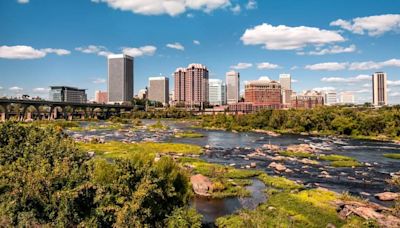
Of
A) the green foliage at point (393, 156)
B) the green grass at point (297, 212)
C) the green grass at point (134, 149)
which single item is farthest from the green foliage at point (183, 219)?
the green foliage at point (393, 156)

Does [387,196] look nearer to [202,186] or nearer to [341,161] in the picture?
[202,186]

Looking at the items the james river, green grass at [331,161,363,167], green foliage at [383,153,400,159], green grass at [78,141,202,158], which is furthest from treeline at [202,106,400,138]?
green grass at [78,141,202,158]

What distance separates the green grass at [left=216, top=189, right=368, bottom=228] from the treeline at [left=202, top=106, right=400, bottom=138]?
82.0m

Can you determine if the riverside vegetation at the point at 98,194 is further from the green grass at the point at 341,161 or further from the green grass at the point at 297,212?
the green grass at the point at 341,161

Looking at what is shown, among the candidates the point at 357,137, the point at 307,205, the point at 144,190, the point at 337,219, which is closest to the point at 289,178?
the point at 307,205

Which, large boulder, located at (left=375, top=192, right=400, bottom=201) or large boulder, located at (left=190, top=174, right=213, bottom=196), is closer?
large boulder, located at (left=375, top=192, right=400, bottom=201)

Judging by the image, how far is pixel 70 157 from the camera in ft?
104

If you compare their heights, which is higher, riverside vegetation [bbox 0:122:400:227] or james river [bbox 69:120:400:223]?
riverside vegetation [bbox 0:122:400:227]

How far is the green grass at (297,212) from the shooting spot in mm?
30688

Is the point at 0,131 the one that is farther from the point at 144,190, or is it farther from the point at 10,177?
the point at 144,190

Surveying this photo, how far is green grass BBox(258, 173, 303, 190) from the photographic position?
46312mm

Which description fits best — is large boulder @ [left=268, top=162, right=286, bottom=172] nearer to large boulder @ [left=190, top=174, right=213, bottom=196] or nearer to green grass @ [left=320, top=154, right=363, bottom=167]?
green grass @ [left=320, top=154, right=363, bottom=167]

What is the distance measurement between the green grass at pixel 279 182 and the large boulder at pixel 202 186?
8.62 meters

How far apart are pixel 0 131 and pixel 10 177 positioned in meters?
12.8
